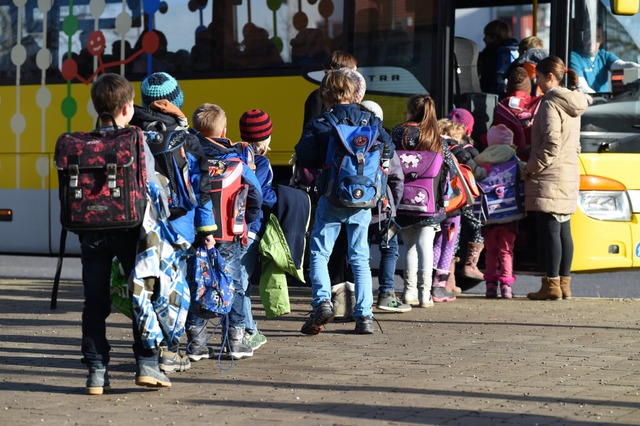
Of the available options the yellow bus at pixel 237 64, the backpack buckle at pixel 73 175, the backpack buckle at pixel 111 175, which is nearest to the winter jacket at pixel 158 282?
the backpack buckle at pixel 111 175

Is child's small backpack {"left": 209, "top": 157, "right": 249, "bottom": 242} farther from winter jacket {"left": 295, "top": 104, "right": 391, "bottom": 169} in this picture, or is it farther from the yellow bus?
the yellow bus

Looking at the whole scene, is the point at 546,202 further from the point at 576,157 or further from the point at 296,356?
the point at 296,356

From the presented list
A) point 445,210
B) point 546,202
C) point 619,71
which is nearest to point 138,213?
point 445,210

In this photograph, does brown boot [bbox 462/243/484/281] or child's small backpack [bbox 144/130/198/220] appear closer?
child's small backpack [bbox 144/130/198/220]

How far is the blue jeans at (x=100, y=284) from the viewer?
22.0ft

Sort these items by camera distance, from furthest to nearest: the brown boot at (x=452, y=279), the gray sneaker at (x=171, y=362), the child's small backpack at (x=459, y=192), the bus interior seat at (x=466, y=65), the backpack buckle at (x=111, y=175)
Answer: the bus interior seat at (x=466, y=65) → the brown boot at (x=452, y=279) → the child's small backpack at (x=459, y=192) → the gray sneaker at (x=171, y=362) → the backpack buckle at (x=111, y=175)

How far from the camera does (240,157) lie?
7.99m

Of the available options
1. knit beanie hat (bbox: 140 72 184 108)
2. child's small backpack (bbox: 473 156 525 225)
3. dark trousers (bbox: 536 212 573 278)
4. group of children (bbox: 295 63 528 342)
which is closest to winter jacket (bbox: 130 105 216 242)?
knit beanie hat (bbox: 140 72 184 108)

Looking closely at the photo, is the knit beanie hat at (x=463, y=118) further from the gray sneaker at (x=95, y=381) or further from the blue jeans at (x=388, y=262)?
the gray sneaker at (x=95, y=381)

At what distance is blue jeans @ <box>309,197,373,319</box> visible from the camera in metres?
9.03

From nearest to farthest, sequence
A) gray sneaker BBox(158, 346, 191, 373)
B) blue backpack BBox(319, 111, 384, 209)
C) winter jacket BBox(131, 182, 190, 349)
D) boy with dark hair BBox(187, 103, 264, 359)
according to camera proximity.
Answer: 1. winter jacket BBox(131, 182, 190, 349)
2. gray sneaker BBox(158, 346, 191, 373)
3. boy with dark hair BBox(187, 103, 264, 359)
4. blue backpack BBox(319, 111, 384, 209)

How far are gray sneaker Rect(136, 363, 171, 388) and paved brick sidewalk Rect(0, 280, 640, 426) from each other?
2.6 inches

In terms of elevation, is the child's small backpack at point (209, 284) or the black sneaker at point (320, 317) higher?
the child's small backpack at point (209, 284)

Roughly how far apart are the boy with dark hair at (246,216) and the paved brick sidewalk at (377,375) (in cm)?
16
